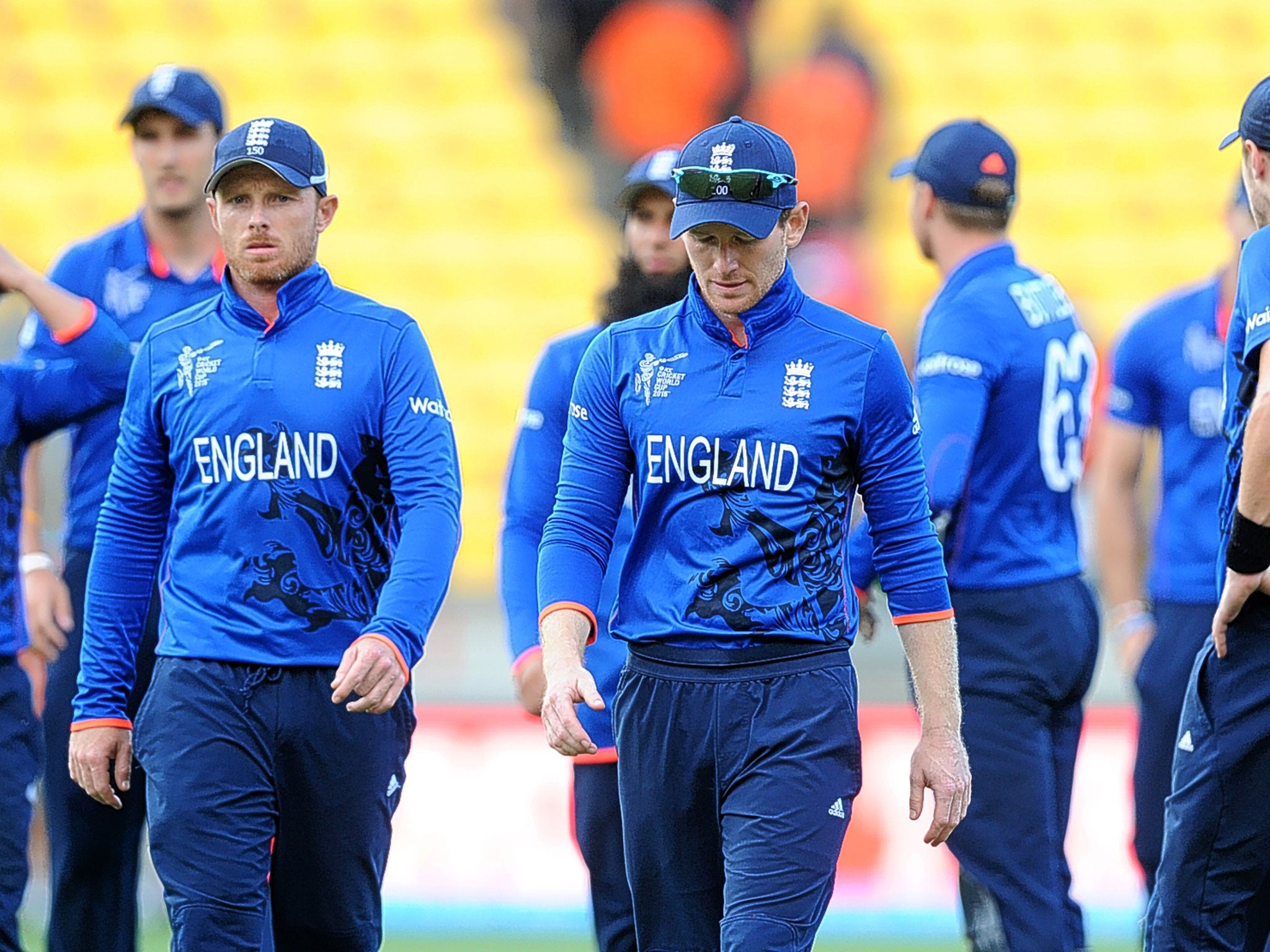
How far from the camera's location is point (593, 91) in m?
13.5

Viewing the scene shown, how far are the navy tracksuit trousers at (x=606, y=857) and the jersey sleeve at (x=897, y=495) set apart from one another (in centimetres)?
119

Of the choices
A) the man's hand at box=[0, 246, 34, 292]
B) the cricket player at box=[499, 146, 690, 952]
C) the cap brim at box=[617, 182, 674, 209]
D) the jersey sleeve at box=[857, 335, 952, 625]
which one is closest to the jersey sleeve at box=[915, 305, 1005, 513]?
the cricket player at box=[499, 146, 690, 952]

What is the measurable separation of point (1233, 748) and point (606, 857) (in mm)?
1646

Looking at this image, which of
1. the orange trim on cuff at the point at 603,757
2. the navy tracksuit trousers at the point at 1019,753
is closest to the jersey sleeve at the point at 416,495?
the orange trim on cuff at the point at 603,757

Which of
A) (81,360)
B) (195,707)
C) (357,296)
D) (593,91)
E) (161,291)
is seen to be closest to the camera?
(195,707)

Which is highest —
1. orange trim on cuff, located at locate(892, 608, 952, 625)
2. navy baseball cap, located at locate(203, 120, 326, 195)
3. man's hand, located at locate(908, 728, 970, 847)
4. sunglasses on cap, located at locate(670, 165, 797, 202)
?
navy baseball cap, located at locate(203, 120, 326, 195)

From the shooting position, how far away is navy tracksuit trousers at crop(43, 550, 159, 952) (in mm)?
5422

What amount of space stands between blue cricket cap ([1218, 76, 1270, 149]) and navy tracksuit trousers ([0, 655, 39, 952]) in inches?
129

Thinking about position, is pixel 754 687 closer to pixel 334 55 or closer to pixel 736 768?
pixel 736 768

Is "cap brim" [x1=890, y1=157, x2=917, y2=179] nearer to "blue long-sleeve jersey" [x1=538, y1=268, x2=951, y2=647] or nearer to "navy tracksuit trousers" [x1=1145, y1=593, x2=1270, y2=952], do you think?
"blue long-sleeve jersey" [x1=538, y1=268, x2=951, y2=647]

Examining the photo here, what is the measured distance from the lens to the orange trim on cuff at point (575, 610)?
4.17 meters

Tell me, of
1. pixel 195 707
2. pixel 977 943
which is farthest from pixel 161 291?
pixel 977 943

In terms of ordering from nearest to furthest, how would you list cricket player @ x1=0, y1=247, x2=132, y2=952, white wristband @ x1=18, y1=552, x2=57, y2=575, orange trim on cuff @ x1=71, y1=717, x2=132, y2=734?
orange trim on cuff @ x1=71, y1=717, x2=132, y2=734 < cricket player @ x1=0, y1=247, x2=132, y2=952 < white wristband @ x1=18, y1=552, x2=57, y2=575

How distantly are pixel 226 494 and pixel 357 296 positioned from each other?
61cm
